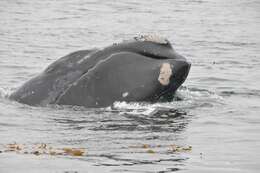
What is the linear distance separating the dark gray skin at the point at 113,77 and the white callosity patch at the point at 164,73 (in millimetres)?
14

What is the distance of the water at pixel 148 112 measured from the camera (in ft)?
29.3

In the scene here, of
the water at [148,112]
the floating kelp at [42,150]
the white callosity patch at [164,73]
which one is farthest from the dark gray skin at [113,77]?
the floating kelp at [42,150]

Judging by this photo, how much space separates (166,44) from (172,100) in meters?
1.00

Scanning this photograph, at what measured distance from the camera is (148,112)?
1156 cm

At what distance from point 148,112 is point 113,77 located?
705mm

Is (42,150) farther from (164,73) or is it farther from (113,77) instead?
(164,73)

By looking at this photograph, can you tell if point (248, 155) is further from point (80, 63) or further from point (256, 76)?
point (256, 76)

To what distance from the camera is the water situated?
29.3 ft

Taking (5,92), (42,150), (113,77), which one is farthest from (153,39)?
(42,150)

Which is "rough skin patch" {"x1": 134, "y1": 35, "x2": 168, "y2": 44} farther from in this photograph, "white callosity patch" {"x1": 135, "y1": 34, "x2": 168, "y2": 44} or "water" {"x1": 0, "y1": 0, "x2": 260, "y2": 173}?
"water" {"x1": 0, "y1": 0, "x2": 260, "y2": 173}

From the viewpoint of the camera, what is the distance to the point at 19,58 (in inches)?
768

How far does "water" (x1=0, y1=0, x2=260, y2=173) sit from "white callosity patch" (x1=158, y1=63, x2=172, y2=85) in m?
0.43

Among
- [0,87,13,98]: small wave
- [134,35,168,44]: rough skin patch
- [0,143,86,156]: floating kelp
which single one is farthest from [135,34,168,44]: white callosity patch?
[0,143,86,156]: floating kelp

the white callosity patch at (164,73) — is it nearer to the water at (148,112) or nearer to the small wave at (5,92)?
the water at (148,112)
